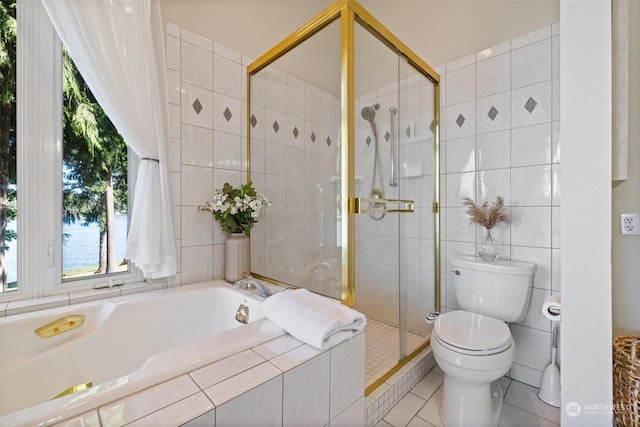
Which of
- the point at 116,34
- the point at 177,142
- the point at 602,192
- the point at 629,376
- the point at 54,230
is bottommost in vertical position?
the point at 629,376

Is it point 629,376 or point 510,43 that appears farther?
point 510,43

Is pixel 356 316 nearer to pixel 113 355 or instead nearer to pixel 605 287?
pixel 605 287

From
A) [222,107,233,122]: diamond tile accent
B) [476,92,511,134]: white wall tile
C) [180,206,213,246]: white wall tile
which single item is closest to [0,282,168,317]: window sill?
[180,206,213,246]: white wall tile

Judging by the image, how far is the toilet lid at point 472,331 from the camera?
121 cm

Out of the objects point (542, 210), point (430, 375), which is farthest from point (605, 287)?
point (430, 375)

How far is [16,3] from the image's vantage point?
119 centimetres

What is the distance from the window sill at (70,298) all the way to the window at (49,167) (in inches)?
2.2

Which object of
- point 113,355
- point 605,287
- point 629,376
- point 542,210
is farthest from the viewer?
point 542,210

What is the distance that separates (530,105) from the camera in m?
1.61

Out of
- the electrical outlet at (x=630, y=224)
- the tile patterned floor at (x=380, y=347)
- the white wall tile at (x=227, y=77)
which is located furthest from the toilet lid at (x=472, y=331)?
the white wall tile at (x=227, y=77)

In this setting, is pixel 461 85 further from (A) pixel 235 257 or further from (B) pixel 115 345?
(B) pixel 115 345

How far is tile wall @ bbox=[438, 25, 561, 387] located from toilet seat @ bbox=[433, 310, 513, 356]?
0.42 meters

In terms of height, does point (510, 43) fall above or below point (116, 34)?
above

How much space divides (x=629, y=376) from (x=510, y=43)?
181 cm
